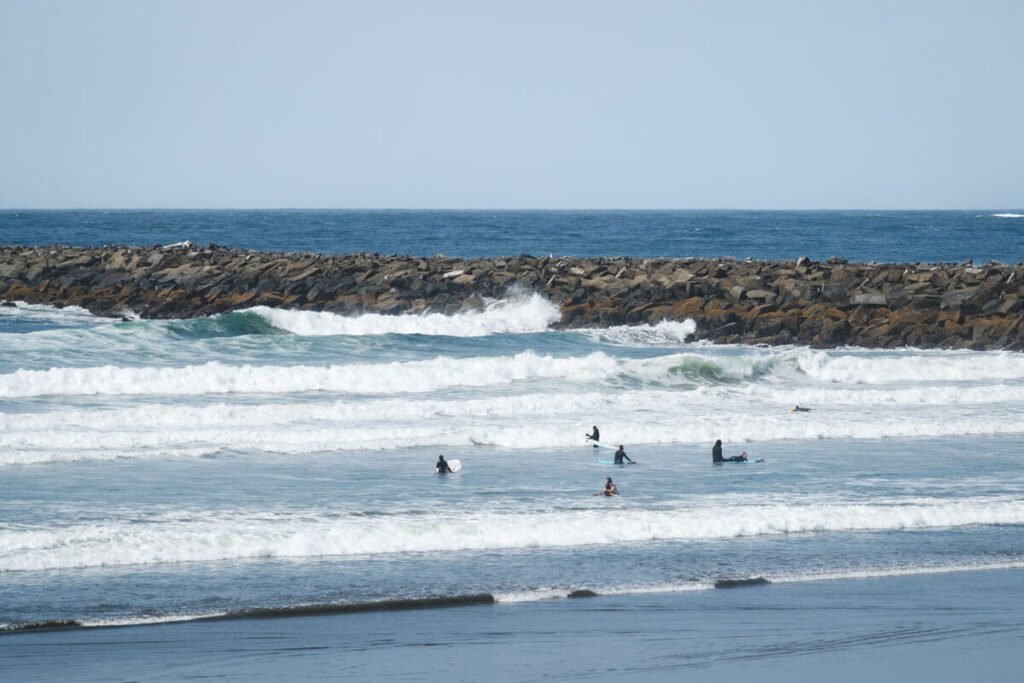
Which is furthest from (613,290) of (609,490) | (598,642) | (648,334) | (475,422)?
(598,642)

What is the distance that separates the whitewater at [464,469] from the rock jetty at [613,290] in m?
1.77

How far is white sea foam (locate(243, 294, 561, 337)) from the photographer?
1361 inches

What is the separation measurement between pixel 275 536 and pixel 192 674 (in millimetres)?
3935

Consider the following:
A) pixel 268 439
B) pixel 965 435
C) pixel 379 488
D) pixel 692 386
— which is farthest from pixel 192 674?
pixel 692 386

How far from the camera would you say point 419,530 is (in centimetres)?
1359

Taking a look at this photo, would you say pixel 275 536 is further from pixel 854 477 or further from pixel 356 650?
pixel 854 477

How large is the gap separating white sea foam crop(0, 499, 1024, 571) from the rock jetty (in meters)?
17.9

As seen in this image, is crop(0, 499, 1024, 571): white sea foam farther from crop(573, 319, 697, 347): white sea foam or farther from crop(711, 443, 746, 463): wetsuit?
crop(573, 319, 697, 347): white sea foam

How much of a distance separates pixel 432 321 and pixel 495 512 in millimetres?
21208

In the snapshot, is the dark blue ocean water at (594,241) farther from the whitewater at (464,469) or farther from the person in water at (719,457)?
the person in water at (719,457)

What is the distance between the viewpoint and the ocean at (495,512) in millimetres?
10125

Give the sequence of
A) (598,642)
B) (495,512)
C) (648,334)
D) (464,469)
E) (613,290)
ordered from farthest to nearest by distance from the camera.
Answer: (613,290) < (648,334) < (464,469) < (495,512) < (598,642)

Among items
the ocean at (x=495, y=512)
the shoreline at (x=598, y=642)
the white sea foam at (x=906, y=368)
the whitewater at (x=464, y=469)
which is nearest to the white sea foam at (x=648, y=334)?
the whitewater at (x=464, y=469)

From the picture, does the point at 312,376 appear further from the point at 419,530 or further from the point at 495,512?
the point at 419,530
